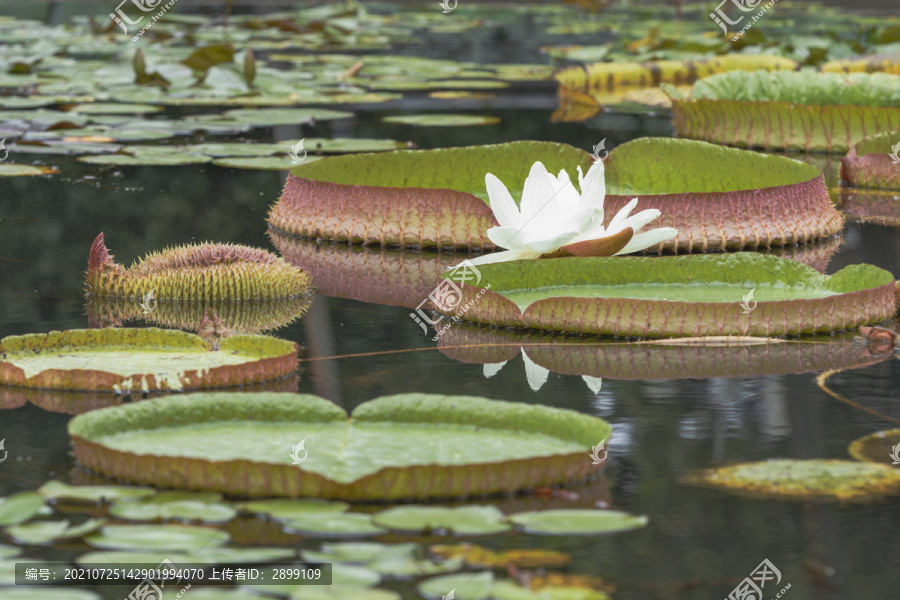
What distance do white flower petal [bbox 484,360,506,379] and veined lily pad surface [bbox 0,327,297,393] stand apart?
61cm

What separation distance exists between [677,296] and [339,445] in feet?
6.13

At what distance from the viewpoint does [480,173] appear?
633cm

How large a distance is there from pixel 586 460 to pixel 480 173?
3.47 meters

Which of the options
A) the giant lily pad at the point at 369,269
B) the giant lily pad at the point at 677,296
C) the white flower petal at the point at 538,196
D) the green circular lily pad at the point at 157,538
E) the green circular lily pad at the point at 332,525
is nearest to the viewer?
the green circular lily pad at the point at 157,538

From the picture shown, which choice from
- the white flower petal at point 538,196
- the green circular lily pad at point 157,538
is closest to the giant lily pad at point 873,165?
the white flower petal at point 538,196

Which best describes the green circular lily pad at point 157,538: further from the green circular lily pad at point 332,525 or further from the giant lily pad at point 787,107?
the giant lily pad at point 787,107

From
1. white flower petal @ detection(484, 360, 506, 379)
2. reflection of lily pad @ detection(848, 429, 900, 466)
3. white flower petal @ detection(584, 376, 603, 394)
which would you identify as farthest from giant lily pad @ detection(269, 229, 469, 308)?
reflection of lily pad @ detection(848, 429, 900, 466)

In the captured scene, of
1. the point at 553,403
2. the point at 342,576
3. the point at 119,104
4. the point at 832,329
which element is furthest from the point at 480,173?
the point at 119,104

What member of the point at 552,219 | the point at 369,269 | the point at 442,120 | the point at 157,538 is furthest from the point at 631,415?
the point at 442,120

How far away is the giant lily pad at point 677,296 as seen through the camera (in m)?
4.27

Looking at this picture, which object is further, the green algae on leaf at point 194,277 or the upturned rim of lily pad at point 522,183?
the upturned rim of lily pad at point 522,183

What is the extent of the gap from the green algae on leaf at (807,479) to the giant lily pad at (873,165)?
4.85 metres

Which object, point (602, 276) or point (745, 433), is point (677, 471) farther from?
point (602, 276)

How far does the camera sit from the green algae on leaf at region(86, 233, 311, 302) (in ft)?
16.2
